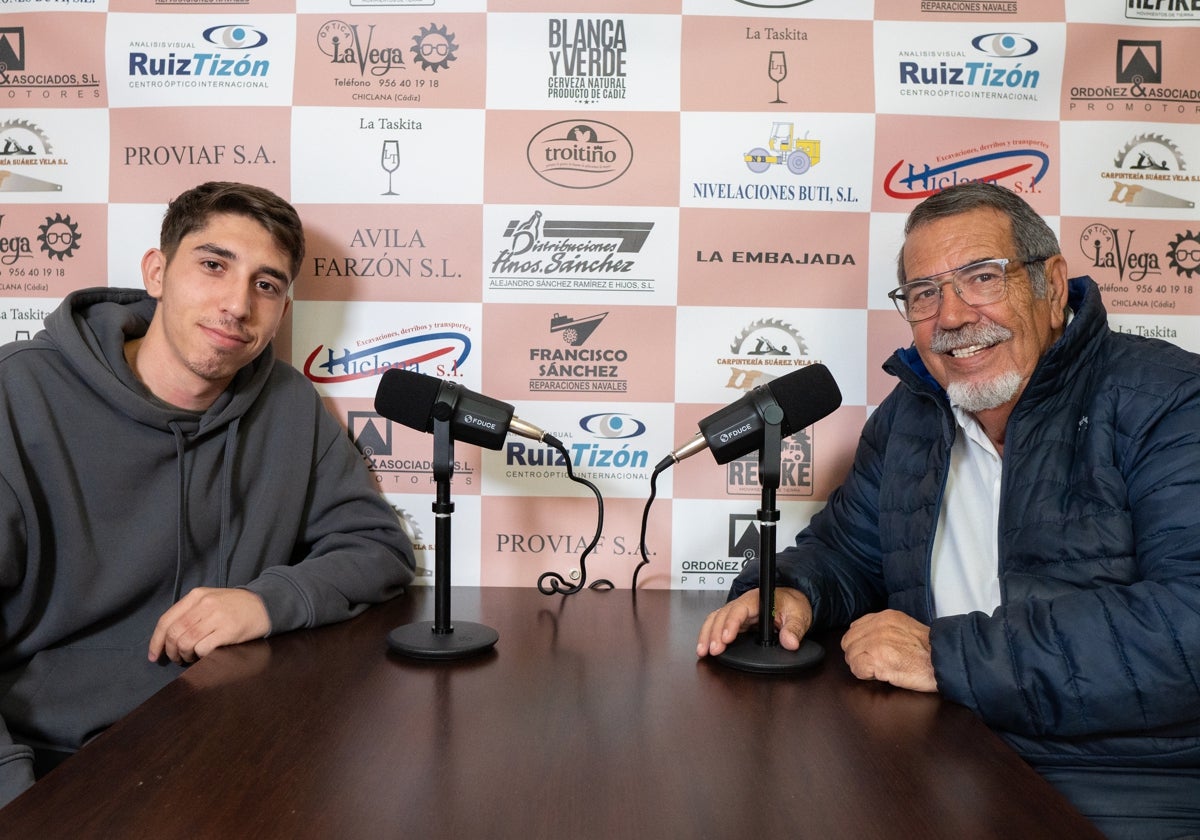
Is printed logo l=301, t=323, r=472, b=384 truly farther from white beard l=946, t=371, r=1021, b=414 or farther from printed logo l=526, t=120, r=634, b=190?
white beard l=946, t=371, r=1021, b=414

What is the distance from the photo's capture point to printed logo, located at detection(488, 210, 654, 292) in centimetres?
183

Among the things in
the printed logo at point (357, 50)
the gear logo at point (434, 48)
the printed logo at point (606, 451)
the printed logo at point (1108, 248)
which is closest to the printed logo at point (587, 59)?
the gear logo at point (434, 48)

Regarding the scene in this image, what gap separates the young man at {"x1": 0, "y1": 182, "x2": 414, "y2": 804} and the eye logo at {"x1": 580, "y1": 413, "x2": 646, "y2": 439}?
1.42 ft

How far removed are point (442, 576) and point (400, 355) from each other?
2.15 ft

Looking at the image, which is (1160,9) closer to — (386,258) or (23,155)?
(386,258)

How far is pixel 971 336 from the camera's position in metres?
1.42

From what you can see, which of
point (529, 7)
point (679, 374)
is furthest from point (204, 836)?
point (529, 7)

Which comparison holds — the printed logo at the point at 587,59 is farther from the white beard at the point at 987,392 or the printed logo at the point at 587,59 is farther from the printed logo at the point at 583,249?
the white beard at the point at 987,392

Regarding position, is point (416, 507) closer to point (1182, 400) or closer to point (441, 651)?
point (441, 651)

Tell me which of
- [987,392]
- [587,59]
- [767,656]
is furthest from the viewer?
[587,59]

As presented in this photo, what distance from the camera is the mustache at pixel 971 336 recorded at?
1.41 m

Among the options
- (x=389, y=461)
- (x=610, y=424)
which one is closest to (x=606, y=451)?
(x=610, y=424)

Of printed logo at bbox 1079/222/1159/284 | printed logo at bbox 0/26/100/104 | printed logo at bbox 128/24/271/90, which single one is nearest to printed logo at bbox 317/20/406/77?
printed logo at bbox 128/24/271/90

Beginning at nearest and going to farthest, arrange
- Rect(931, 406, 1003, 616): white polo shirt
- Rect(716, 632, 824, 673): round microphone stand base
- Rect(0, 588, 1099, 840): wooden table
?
1. Rect(0, 588, 1099, 840): wooden table
2. Rect(716, 632, 824, 673): round microphone stand base
3. Rect(931, 406, 1003, 616): white polo shirt
